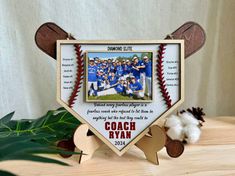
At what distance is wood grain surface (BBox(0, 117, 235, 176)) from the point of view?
0.59m

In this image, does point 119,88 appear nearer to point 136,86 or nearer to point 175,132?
point 136,86

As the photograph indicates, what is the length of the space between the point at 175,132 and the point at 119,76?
0.18 meters

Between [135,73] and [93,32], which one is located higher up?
[93,32]

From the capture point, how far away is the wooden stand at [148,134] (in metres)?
0.63

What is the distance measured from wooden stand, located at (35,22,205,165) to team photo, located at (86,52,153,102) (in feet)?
0.24

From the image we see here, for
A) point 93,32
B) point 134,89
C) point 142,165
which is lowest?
point 142,165

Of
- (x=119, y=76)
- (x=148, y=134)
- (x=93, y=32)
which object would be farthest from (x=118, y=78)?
(x=93, y=32)

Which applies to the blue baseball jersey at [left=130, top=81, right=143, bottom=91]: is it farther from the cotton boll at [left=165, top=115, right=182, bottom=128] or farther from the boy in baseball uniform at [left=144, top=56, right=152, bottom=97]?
the cotton boll at [left=165, top=115, right=182, bottom=128]

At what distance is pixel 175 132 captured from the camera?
2.23 ft

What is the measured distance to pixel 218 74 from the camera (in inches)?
39.9

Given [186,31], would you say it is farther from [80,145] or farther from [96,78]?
[80,145]

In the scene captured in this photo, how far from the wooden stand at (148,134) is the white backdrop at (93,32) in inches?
10.9

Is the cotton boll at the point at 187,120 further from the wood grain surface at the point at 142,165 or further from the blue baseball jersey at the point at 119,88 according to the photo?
the blue baseball jersey at the point at 119,88

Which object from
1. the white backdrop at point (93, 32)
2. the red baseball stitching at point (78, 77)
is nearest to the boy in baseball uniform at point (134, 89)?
the red baseball stitching at point (78, 77)
